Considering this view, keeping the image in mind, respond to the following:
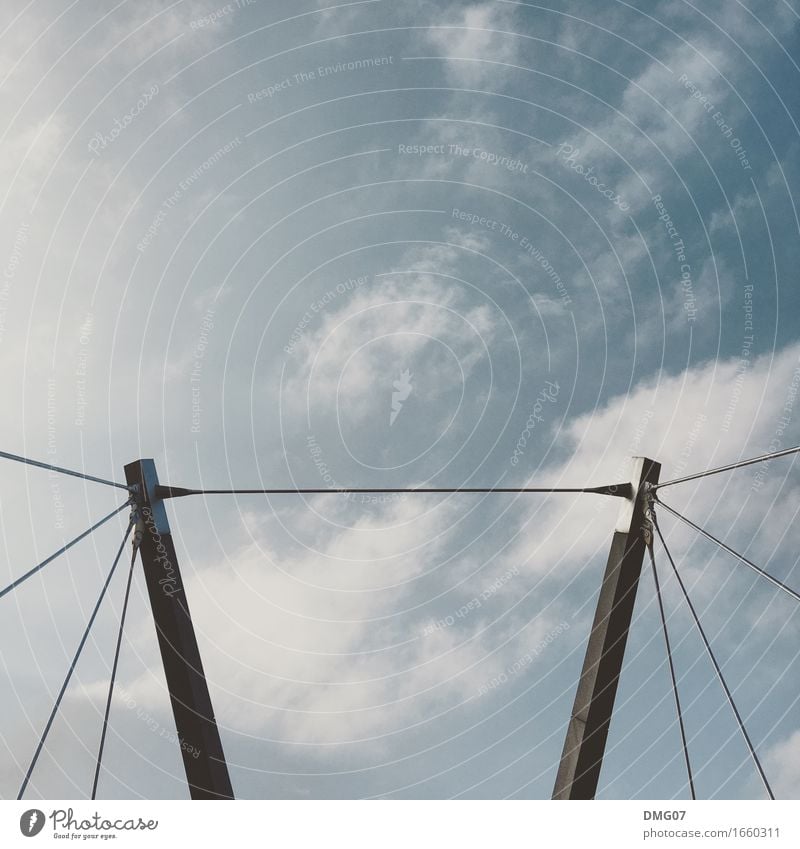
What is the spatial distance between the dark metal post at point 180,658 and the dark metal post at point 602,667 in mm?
4460

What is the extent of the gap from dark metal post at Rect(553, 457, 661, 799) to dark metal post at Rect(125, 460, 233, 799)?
4.46 m

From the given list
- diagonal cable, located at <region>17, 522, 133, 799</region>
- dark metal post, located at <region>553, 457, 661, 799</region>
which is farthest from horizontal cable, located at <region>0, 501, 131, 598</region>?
dark metal post, located at <region>553, 457, 661, 799</region>

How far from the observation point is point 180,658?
8.58 m

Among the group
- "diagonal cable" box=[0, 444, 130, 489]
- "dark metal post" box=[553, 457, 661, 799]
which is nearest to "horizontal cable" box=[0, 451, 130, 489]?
"diagonal cable" box=[0, 444, 130, 489]

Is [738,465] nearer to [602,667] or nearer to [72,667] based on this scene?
[602,667]

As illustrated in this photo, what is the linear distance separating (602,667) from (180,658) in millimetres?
5609

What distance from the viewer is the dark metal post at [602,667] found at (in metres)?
8.24

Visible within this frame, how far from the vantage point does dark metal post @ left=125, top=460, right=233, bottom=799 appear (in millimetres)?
8242

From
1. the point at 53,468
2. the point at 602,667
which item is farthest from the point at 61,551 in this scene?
the point at 602,667

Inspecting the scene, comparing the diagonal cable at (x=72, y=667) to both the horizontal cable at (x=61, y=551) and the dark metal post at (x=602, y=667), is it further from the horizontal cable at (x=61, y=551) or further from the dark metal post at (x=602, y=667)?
the dark metal post at (x=602, y=667)

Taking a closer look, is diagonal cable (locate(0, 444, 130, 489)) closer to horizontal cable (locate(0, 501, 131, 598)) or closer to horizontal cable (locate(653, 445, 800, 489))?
horizontal cable (locate(0, 501, 131, 598))

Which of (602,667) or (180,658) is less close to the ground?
(180,658)
